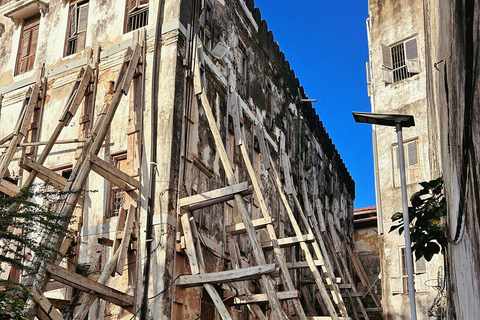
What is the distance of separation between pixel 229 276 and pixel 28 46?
9.32 metres

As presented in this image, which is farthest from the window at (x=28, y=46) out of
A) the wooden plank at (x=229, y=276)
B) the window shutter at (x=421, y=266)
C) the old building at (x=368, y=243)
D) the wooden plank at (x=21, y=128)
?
the old building at (x=368, y=243)

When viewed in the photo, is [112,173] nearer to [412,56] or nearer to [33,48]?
[33,48]

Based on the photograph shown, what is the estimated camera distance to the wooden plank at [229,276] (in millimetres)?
10086

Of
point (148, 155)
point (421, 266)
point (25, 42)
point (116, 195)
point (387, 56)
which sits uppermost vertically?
point (387, 56)

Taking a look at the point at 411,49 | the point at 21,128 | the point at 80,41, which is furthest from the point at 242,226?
the point at 411,49

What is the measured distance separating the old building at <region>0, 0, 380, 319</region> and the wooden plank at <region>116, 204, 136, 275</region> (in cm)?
3

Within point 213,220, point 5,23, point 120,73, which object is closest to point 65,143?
point 120,73

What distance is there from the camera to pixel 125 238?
11172 millimetres

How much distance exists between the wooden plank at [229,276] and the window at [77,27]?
684 cm

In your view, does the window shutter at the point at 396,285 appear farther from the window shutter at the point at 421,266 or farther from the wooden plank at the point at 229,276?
the wooden plank at the point at 229,276

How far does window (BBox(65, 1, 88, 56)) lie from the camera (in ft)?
47.8

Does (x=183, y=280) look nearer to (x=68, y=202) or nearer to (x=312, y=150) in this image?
(x=68, y=202)

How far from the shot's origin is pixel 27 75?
15148 mm

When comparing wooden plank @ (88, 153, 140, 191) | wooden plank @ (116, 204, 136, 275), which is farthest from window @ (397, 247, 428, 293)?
wooden plank @ (88, 153, 140, 191)
